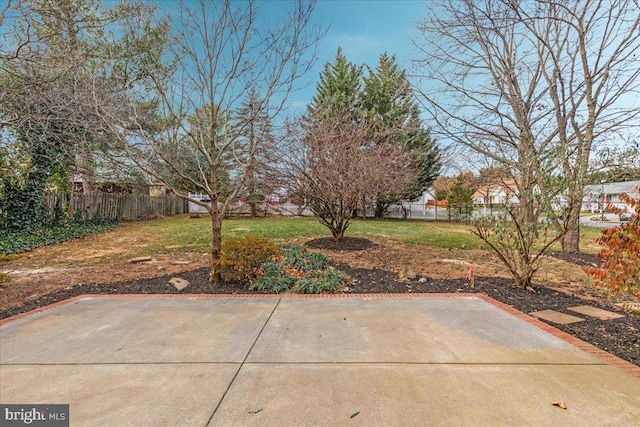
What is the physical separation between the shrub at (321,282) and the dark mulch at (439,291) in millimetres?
213

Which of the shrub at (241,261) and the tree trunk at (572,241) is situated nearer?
the shrub at (241,261)

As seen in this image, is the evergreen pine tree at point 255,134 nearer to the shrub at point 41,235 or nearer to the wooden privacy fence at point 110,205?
the shrub at point 41,235

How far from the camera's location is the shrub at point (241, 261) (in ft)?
15.2

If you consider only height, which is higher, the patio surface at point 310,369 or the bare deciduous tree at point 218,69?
the bare deciduous tree at point 218,69

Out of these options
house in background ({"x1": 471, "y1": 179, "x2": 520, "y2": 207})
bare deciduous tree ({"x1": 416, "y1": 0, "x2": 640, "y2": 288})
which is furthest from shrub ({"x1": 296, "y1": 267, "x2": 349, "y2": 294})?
bare deciduous tree ({"x1": 416, "y1": 0, "x2": 640, "y2": 288})

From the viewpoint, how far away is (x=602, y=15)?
6.56 m

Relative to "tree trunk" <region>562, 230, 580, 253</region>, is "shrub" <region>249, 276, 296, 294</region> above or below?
below

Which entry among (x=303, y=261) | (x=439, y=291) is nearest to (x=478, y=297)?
(x=439, y=291)

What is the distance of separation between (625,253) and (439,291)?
2134 mm

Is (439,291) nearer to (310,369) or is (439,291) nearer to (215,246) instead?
(310,369)

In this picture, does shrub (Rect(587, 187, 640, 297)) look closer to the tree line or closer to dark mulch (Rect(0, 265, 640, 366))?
dark mulch (Rect(0, 265, 640, 366))

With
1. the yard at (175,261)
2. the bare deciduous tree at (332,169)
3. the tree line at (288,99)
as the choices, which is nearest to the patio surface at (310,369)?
the tree line at (288,99)

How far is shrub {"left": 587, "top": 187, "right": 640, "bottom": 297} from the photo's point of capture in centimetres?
272

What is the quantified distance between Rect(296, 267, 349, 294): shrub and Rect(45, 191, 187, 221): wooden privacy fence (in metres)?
10.9
